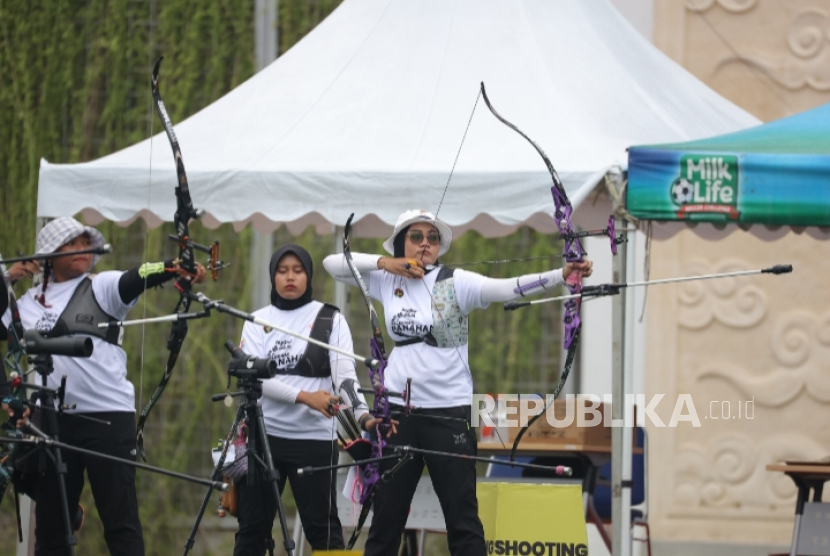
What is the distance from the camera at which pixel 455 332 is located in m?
4.61

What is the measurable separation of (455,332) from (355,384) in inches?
17.5

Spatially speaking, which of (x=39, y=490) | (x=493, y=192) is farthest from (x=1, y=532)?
(x=493, y=192)

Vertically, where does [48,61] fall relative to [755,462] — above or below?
above

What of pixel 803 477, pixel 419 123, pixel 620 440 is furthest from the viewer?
pixel 419 123

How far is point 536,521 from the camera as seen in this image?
4980 mm

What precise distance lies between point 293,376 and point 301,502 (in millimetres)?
475

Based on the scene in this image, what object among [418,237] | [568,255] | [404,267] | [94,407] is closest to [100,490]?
[94,407]

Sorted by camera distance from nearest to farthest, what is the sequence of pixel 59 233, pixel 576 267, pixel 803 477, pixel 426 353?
pixel 576 267 < pixel 426 353 < pixel 59 233 < pixel 803 477

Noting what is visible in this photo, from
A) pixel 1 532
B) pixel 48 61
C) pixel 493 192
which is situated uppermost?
pixel 48 61

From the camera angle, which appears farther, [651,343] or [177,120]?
[177,120]

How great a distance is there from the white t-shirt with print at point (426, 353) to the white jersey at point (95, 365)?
3.18ft

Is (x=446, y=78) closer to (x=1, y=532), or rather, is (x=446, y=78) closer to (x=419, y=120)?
(x=419, y=120)

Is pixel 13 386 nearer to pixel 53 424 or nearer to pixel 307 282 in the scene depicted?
pixel 53 424


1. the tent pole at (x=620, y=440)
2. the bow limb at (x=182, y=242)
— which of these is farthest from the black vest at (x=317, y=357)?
the tent pole at (x=620, y=440)
